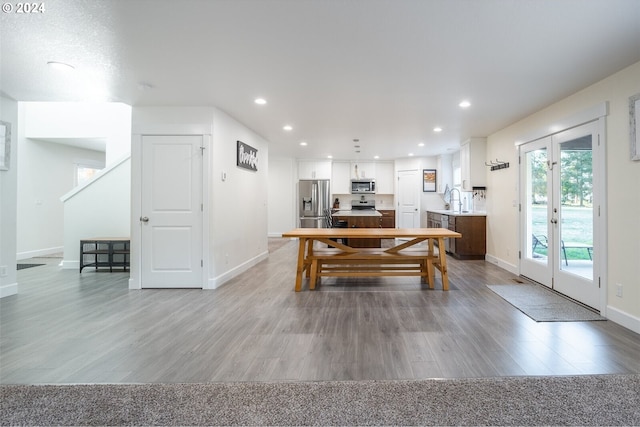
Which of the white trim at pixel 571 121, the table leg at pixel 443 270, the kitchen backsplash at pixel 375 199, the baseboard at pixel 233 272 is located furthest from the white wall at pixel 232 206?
the white trim at pixel 571 121

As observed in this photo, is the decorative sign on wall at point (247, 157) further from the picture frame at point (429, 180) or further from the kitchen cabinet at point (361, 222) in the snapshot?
the picture frame at point (429, 180)

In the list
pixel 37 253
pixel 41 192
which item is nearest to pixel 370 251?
pixel 37 253

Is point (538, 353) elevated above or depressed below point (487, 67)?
below

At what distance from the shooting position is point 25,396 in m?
1.73

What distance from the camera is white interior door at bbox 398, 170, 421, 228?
8500 millimetres

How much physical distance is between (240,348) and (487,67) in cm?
329

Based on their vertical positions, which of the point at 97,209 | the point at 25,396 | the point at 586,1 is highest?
the point at 586,1

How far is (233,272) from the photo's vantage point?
4508mm

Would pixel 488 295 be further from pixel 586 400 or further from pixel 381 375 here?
pixel 381 375

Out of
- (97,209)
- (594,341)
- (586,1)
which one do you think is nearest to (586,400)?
(594,341)

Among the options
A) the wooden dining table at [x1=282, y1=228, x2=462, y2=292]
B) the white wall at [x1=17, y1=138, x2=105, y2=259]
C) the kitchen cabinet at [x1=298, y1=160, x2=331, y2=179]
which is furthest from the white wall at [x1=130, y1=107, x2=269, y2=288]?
the white wall at [x1=17, y1=138, x2=105, y2=259]

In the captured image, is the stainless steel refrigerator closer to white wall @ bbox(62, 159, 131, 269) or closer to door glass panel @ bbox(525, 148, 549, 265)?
white wall @ bbox(62, 159, 131, 269)

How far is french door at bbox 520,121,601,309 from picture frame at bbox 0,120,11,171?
6.76 m

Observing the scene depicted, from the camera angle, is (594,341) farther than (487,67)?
No
